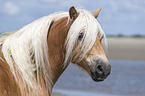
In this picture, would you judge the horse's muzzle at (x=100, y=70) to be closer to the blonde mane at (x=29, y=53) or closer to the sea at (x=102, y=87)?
the blonde mane at (x=29, y=53)

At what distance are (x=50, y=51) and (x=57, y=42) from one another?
0.12m

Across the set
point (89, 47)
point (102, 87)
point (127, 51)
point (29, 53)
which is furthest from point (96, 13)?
point (127, 51)

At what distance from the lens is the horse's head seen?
93.8 inches

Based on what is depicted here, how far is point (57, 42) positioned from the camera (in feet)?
8.11

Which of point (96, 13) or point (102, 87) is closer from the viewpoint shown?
point (96, 13)

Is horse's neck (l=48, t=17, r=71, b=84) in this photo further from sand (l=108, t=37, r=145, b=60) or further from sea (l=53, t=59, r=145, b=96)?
sand (l=108, t=37, r=145, b=60)

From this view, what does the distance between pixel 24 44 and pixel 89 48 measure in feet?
2.17

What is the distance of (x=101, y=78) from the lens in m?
2.42

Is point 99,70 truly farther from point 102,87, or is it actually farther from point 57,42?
point 102,87

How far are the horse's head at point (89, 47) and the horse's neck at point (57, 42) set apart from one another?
0.26ft

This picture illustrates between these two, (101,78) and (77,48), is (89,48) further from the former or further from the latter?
(101,78)

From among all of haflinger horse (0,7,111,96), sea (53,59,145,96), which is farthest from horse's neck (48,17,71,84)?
sea (53,59,145,96)

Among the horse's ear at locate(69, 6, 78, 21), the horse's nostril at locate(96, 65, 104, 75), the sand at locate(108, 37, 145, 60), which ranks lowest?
the sand at locate(108, 37, 145, 60)

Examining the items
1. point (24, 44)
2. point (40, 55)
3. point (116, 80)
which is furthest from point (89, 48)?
point (116, 80)
